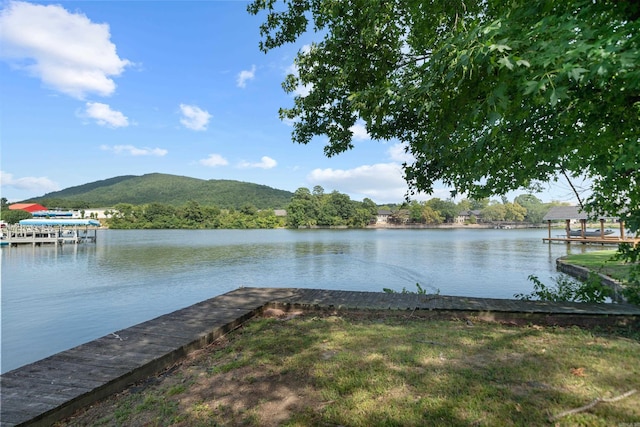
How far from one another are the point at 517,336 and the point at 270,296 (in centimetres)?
498

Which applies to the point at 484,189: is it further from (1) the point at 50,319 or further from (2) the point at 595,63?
(1) the point at 50,319

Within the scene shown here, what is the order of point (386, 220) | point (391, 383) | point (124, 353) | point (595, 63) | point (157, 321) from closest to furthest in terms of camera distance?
point (595, 63)
point (391, 383)
point (124, 353)
point (157, 321)
point (386, 220)

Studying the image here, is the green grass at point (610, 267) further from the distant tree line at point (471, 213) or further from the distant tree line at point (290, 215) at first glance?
the distant tree line at point (471, 213)

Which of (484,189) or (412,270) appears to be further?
(412,270)

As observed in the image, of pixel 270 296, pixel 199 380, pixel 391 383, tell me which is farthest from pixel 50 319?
pixel 391 383

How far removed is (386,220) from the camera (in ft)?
375

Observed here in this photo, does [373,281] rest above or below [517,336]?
below

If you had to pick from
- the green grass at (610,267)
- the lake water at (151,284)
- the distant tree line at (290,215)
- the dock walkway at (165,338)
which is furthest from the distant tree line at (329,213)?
the dock walkway at (165,338)

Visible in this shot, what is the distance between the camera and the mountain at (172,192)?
447 feet

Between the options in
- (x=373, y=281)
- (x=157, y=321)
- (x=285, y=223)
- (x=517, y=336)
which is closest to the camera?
(x=517, y=336)

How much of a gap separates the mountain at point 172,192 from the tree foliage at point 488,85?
12449cm

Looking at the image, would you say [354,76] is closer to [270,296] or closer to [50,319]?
[270,296]

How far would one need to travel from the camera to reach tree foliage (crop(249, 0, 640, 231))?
2.34m

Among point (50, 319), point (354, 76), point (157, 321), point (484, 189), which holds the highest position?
point (354, 76)
